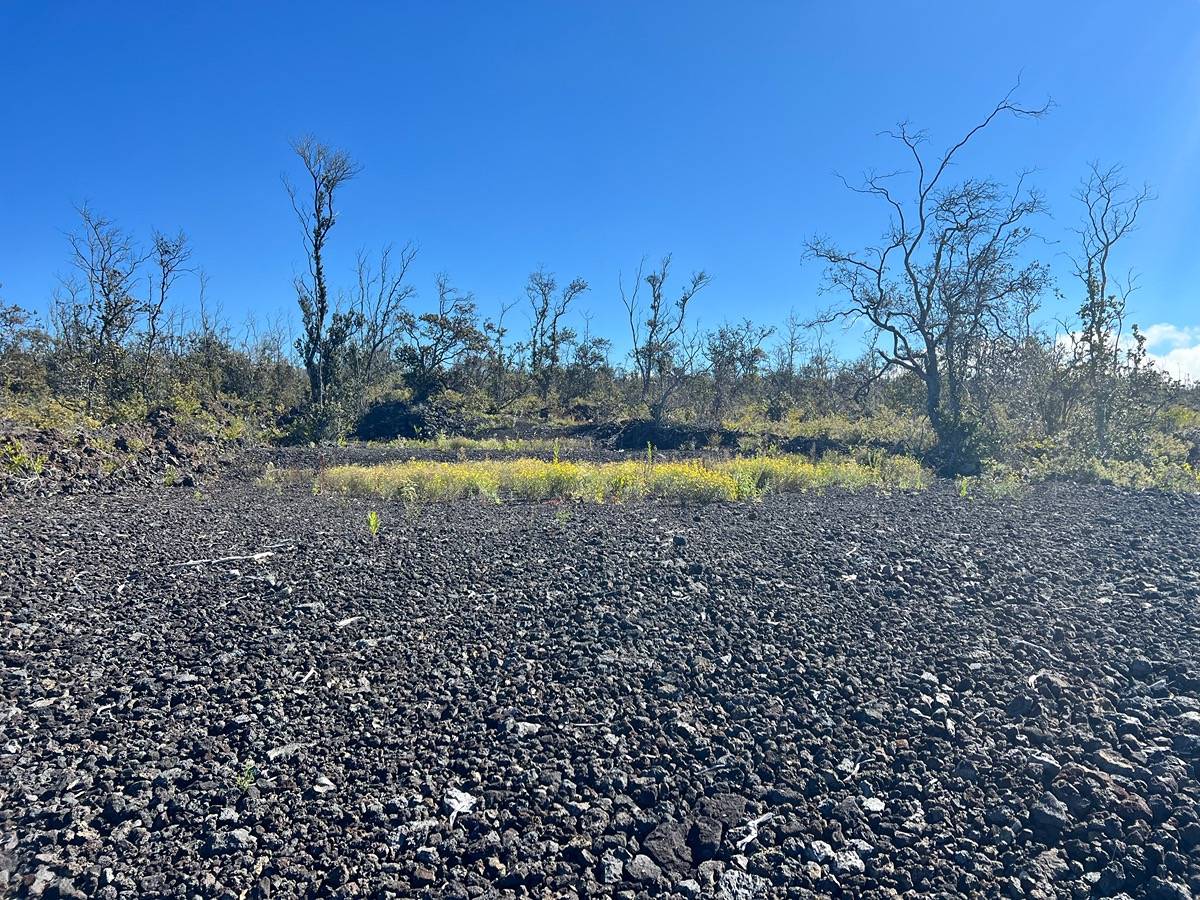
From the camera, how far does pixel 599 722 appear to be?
292 cm

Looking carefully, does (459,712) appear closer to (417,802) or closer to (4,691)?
(417,802)

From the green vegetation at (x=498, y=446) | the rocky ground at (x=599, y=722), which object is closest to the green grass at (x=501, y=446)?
the green vegetation at (x=498, y=446)

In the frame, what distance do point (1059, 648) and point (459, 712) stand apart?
306 centimetres

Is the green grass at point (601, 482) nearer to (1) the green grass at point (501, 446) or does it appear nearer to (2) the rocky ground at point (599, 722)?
(2) the rocky ground at point (599, 722)

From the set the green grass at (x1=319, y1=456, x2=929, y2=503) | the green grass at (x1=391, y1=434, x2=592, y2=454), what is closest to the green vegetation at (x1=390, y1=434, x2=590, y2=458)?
the green grass at (x1=391, y1=434, x2=592, y2=454)

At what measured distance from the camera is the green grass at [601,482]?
8.38 metres

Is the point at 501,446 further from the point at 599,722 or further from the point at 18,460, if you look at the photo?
the point at 599,722

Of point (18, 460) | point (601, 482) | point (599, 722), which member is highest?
point (18, 460)

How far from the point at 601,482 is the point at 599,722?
6033mm

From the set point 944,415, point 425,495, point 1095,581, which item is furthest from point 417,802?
point 944,415

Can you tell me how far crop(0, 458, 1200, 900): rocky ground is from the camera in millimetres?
2111

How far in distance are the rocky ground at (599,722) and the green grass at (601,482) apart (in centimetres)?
294

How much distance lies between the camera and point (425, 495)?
848 centimetres


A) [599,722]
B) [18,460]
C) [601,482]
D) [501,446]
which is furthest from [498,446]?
[599,722]
